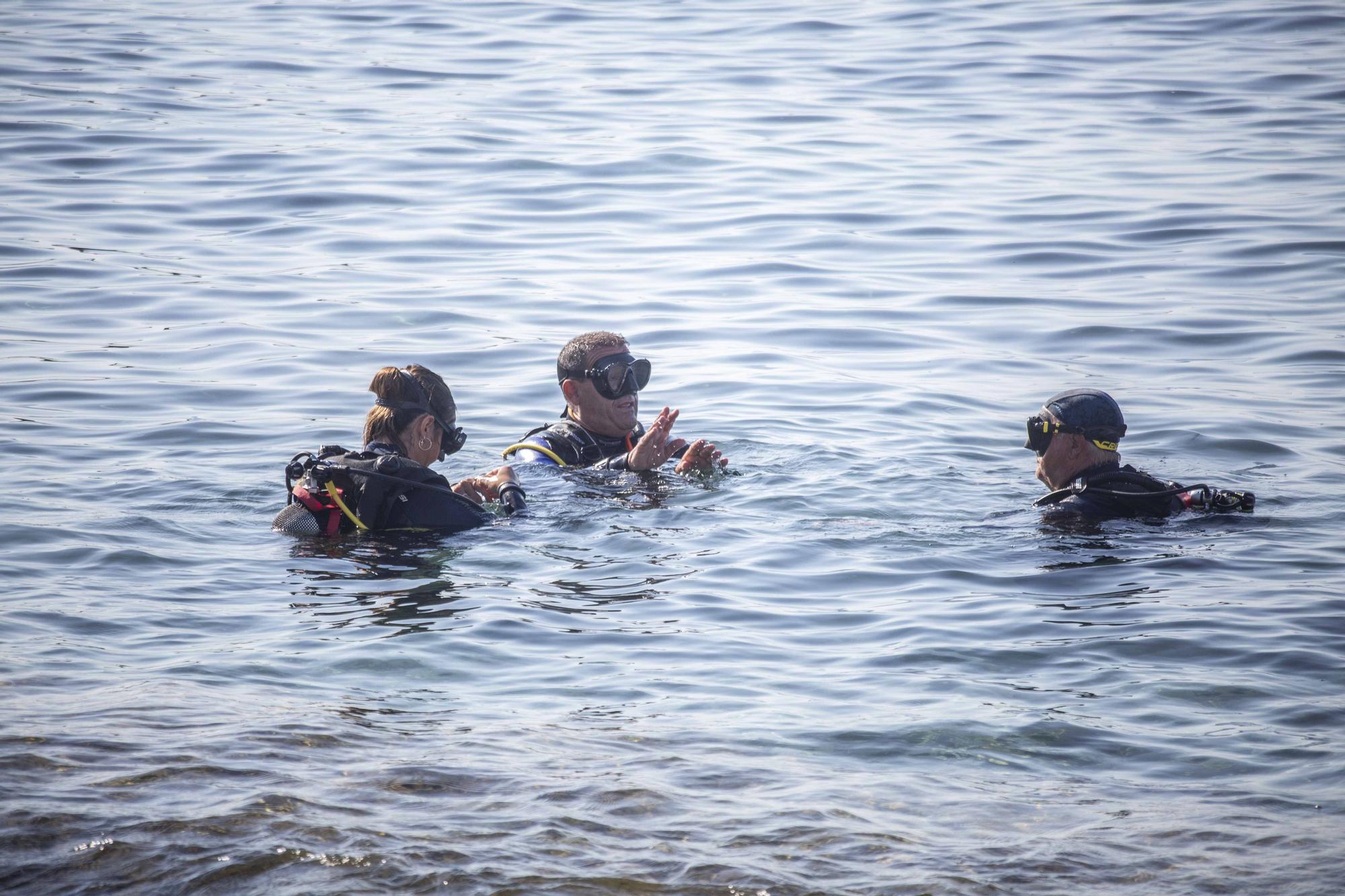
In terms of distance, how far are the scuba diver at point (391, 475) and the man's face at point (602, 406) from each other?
162 centimetres

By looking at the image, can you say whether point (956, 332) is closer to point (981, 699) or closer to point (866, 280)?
point (866, 280)

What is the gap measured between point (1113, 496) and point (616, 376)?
3.25 metres

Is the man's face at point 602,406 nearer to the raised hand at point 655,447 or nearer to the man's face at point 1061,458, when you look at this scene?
the raised hand at point 655,447

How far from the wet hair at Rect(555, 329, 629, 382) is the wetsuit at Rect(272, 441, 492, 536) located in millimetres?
1856

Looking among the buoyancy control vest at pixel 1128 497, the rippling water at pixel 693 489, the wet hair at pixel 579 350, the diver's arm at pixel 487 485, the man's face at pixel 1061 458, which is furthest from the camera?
the wet hair at pixel 579 350

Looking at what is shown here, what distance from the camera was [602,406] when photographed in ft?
31.3

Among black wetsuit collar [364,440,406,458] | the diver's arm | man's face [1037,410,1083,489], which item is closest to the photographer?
black wetsuit collar [364,440,406,458]

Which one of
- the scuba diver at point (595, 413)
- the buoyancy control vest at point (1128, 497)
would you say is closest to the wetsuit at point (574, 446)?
the scuba diver at point (595, 413)

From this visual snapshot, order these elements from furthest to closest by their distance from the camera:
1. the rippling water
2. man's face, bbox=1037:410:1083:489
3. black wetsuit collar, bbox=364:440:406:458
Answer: man's face, bbox=1037:410:1083:489 < black wetsuit collar, bbox=364:440:406:458 < the rippling water

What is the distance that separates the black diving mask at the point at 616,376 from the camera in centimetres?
934

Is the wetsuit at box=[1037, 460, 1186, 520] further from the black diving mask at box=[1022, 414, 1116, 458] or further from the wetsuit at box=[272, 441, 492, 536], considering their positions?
the wetsuit at box=[272, 441, 492, 536]

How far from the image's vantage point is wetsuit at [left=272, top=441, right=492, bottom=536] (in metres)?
7.51

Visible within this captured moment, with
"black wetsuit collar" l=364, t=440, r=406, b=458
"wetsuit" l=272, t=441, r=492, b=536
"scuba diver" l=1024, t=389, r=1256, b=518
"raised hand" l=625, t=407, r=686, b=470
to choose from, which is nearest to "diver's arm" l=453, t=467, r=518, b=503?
"wetsuit" l=272, t=441, r=492, b=536

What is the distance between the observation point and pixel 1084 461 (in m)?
8.08
